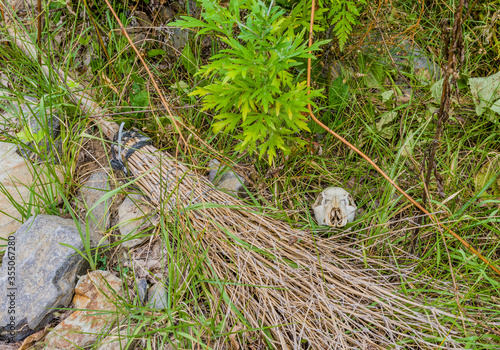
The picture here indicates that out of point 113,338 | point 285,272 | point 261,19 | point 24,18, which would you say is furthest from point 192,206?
point 24,18

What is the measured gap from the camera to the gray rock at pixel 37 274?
1.76 meters

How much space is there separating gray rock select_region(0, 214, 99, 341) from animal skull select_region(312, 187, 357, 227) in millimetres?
1366

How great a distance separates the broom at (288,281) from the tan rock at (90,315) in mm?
491

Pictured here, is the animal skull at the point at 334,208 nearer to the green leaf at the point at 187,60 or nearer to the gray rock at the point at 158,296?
the gray rock at the point at 158,296

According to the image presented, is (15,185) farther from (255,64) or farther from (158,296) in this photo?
(255,64)

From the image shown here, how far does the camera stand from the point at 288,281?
178 cm

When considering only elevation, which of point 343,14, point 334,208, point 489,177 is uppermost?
point 343,14

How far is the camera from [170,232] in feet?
6.55

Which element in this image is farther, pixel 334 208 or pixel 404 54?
pixel 404 54

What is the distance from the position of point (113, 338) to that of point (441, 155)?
2.14 meters

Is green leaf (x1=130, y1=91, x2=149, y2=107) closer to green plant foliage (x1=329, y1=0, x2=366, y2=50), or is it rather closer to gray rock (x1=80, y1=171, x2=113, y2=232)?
gray rock (x1=80, y1=171, x2=113, y2=232)

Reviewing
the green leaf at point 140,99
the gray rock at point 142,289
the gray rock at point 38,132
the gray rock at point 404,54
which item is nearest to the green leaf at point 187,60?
the green leaf at point 140,99

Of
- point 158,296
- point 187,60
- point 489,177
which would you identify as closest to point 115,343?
point 158,296

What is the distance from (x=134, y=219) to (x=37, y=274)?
1.83 ft
